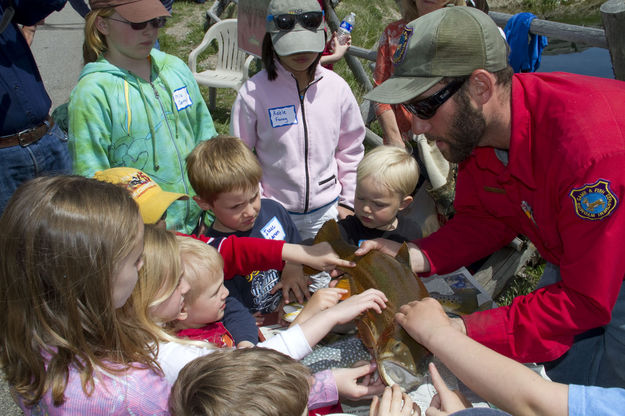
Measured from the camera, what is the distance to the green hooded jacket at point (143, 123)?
2.44m

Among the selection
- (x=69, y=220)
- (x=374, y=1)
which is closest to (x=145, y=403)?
(x=69, y=220)

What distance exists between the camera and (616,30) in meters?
2.72

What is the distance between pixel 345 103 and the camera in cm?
306

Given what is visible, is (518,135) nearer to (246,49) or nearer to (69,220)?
(69,220)

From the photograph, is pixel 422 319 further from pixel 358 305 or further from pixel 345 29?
pixel 345 29

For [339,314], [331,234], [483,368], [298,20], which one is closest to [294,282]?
[331,234]

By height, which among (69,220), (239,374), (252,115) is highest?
(69,220)

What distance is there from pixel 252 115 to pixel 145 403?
1.82 metres

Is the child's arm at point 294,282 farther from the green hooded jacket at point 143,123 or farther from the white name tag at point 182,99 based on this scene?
the white name tag at point 182,99

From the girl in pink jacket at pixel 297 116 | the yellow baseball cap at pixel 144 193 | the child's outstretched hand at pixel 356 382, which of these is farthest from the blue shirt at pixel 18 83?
the child's outstretched hand at pixel 356 382

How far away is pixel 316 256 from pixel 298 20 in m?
1.39

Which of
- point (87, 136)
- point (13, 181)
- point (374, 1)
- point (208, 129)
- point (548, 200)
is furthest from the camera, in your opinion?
point (374, 1)

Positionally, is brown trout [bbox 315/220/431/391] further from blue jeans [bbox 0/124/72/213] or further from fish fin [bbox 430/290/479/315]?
blue jeans [bbox 0/124/72/213]

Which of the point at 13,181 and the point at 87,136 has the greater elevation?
the point at 87,136
